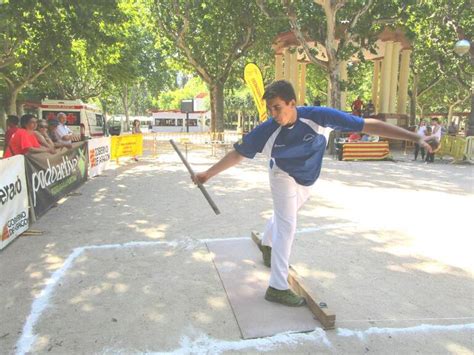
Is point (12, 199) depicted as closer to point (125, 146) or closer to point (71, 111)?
point (125, 146)

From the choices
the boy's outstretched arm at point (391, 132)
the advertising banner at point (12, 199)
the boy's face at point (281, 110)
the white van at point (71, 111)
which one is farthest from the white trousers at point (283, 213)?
the white van at point (71, 111)

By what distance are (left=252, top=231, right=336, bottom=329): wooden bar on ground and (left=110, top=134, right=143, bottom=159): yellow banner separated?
1097 cm

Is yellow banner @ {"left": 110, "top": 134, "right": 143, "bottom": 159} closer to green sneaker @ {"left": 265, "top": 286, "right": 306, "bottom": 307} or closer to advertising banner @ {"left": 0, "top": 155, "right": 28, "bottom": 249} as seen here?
advertising banner @ {"left": 0, "top": 155, "right": 28, "bottom": 249}

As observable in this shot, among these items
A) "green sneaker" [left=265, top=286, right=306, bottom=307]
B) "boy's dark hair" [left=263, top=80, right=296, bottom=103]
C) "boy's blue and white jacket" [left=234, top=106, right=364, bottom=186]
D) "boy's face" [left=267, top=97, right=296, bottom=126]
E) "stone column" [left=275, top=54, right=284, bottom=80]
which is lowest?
"green sneaker" [left=265, top=286, right=306, bottom=307]

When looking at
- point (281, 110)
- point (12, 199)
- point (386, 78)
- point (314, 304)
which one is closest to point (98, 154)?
point (12, 199)

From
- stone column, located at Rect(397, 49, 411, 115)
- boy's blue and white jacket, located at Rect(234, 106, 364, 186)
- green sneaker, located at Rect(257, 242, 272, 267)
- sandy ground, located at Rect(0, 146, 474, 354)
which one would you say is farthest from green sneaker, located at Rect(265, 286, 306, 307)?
stone column, located at Rect(397, 49, 411, 115)

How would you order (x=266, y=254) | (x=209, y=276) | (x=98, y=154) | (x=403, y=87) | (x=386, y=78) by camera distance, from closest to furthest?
(x=209, y=276)
(x=266, y=254)
(x=98, y=154)
(x=386, y=78)
(x=403, y=87)

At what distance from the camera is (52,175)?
7117 millimetres

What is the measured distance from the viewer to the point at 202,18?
2145 centimetres

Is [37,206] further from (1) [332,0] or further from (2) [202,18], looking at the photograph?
(2) [202,18]

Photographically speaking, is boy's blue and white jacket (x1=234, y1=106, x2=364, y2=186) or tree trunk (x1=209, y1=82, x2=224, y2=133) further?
tree trunk (x1=209, y1=82, x2=224, y2=133)

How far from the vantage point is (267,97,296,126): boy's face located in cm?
310

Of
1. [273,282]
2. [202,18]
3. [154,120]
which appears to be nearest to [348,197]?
[273,282]

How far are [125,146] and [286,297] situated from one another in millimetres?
12673
